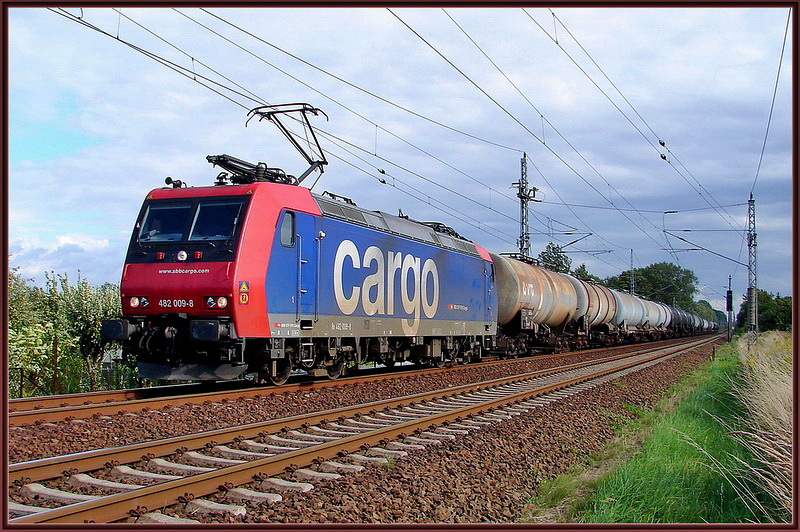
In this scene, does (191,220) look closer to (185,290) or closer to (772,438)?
(185,290)

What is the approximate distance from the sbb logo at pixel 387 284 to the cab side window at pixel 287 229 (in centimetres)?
150

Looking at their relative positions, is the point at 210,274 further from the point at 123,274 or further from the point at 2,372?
the point at 2,372

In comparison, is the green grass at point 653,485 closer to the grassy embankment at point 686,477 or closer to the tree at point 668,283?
the grassy embankment at point 686,477

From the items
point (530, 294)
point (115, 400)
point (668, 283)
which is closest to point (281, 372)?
point (115, 400)

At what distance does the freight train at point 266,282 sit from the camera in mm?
11602

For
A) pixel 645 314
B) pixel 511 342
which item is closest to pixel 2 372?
pixel 511 342

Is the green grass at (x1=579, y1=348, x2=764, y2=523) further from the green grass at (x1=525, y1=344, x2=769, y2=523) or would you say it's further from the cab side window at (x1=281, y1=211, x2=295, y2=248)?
the cab side window at (x1=281, y1=211, x2=295, y2=248)

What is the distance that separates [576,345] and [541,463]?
2843 centimetres

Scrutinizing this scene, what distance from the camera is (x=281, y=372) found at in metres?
13.6

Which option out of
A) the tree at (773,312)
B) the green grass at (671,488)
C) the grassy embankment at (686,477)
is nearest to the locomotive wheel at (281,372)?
the grassy embankment at (686,477)

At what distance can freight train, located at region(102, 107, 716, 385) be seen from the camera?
1160cm

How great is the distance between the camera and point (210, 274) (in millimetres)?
11523

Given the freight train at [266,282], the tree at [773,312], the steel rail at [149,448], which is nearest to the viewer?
the steel rail at [149,448]

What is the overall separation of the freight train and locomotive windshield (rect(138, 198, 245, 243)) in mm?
21
